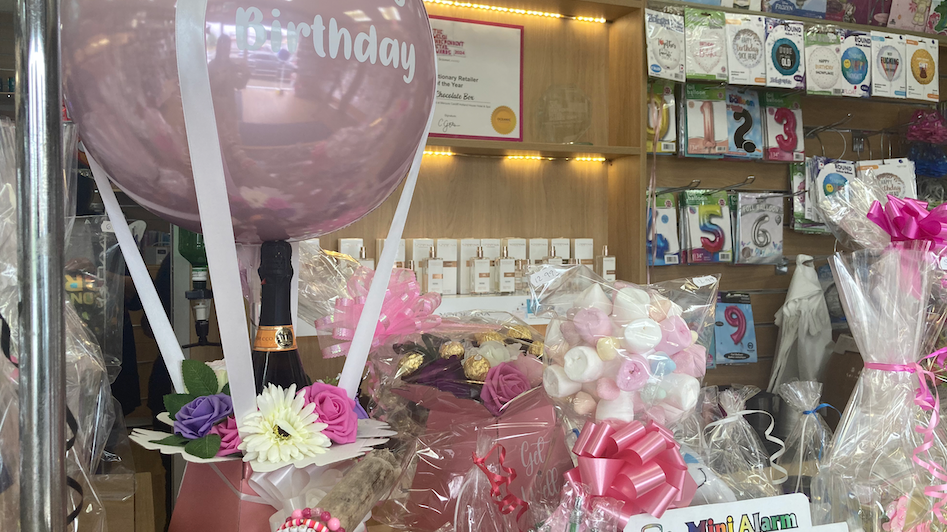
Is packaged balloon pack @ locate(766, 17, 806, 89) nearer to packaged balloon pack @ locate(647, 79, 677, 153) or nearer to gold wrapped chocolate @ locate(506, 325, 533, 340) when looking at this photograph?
packaged balloon pack @ locate(647, 79, 677, 153)

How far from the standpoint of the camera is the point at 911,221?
2.72 ft

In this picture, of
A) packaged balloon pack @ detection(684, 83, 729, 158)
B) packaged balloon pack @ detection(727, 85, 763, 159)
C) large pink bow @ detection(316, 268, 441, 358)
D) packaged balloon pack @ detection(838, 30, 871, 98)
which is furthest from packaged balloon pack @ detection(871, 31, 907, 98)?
large pink bow @ detection(316, 268, 441, 358)

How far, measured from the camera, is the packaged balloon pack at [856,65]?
2652 mm

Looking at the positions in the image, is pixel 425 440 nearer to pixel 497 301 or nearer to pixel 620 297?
pixel 620 297

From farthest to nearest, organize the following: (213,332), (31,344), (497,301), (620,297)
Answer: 1. (497,301)
2. (213,332)
3. (620,297)
4. (31,344)

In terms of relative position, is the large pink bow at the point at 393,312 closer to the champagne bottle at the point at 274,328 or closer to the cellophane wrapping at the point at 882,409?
the champagne bottle at the point at 274,328

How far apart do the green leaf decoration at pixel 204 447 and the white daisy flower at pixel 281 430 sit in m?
0.02

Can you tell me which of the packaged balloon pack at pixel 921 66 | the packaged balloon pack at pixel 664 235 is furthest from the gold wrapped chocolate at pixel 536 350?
the packaged balloon pack at pixel 921 66

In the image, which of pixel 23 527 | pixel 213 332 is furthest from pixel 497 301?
pixel 23 527

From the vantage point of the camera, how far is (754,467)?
0.85 meters

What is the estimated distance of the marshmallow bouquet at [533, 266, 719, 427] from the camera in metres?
0.63

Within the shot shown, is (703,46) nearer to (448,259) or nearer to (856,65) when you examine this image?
(856,65)

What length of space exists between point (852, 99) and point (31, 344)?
10.9 ft

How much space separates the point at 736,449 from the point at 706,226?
1.97 m
